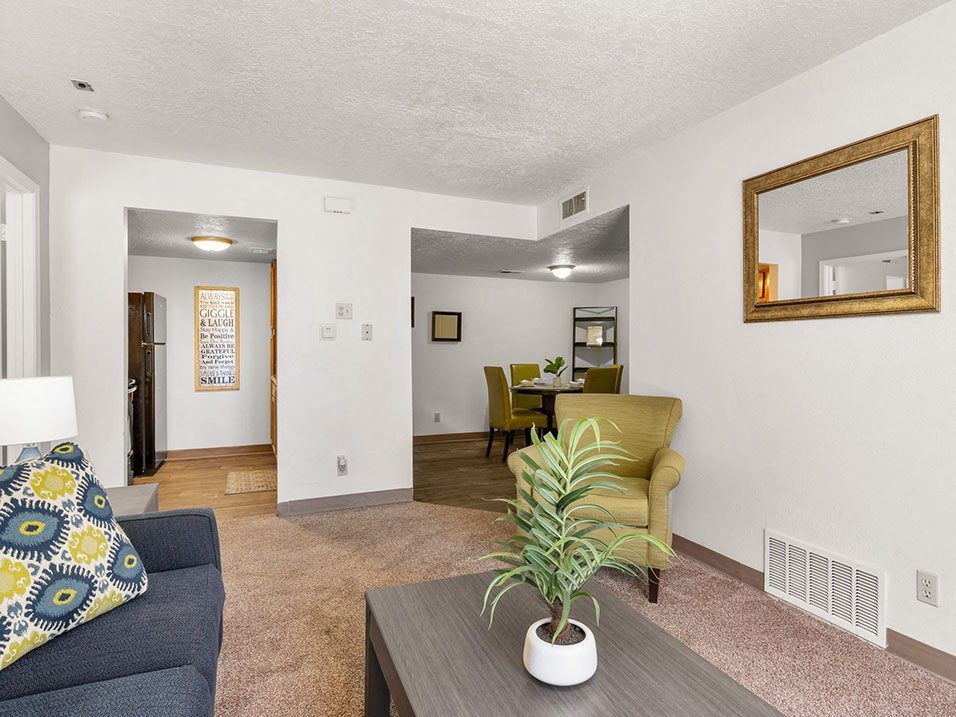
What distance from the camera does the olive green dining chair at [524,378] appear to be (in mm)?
6354

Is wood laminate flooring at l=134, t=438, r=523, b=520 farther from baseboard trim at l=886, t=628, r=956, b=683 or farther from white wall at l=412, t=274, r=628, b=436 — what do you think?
baseboard trim at l=886, t=628, r=956, b=683

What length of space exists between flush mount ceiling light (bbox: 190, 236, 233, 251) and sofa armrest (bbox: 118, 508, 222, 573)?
347cm

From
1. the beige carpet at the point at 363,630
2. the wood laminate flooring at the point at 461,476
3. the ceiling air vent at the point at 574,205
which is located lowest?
the wood laminate flooring at the point at 461,476

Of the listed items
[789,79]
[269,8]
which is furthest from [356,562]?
[789,79]

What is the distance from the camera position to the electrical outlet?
187cm

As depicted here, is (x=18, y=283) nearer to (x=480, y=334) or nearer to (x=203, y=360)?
(x=203, y=360)

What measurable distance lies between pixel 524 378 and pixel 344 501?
3.43m

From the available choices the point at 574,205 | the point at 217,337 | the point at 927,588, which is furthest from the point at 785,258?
the point at 217,337

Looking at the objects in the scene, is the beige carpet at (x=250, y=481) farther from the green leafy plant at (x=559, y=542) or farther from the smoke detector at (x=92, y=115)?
the green leafy plant at (x=559, y=542)

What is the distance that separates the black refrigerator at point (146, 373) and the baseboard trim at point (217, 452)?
1.02ft

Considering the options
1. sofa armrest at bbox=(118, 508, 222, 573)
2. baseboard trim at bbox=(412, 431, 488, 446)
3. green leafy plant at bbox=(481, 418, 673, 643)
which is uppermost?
green leafy plant at bbox=(481, 418, 673, 643)

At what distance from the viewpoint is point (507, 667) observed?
1173 mm

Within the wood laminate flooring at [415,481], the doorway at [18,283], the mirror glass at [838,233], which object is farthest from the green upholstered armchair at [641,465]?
the doorway at [18,283]

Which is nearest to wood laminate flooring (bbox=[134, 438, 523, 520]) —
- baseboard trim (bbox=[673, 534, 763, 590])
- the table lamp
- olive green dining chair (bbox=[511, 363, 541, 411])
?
olive green dining chair (bbox=[511, 363, 541, 411])
